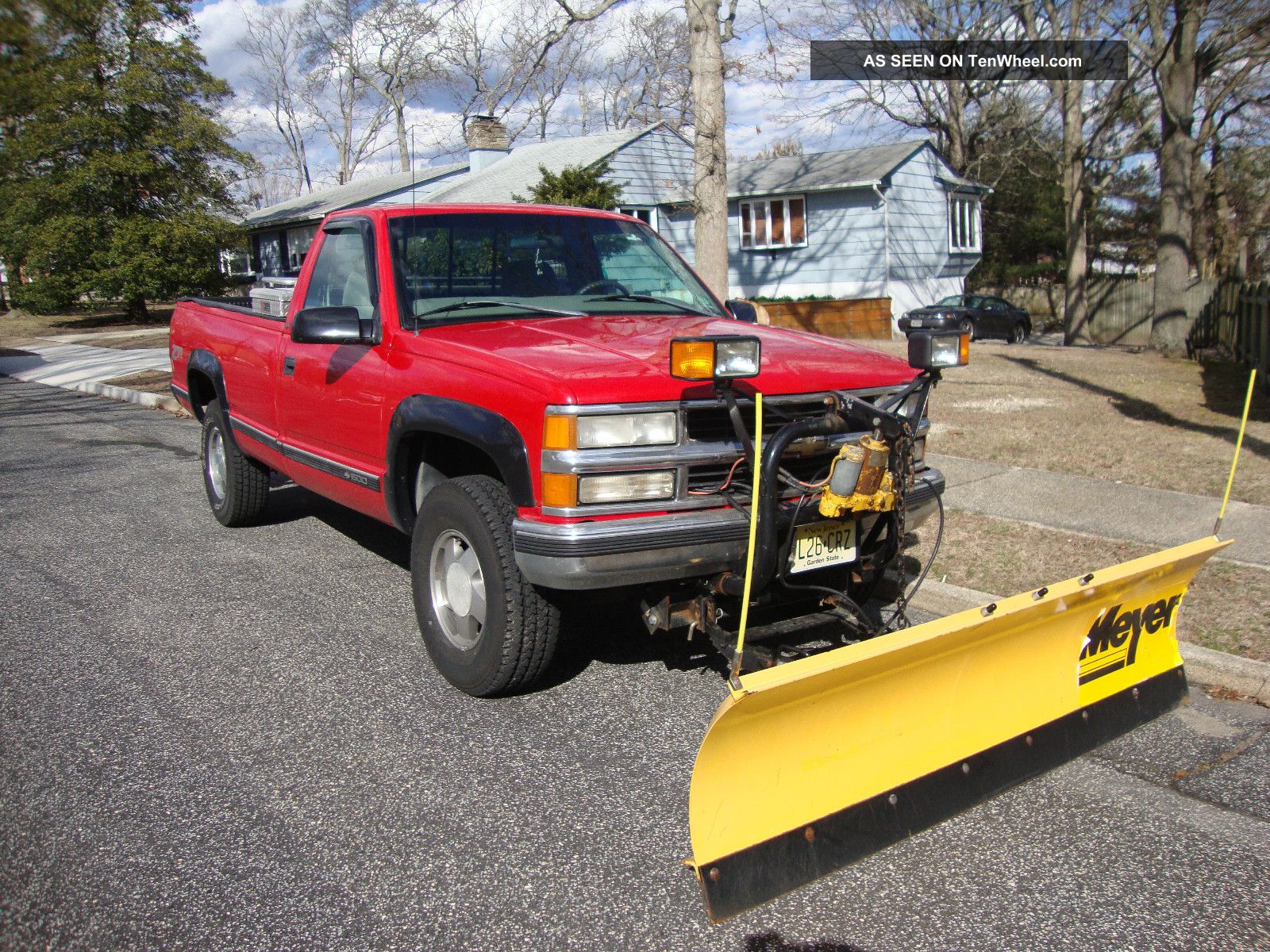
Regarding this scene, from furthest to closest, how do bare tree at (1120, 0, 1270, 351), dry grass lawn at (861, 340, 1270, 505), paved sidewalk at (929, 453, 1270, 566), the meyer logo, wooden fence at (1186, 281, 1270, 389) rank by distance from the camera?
bare tree at (1120, 0, 1270, 351) → wooden fence at (1186, 281, 1270, 389) → dry grass lawn at (861, 340, 1270, 505) → paved sidewalk at (929, 453, 1270, 566) → the meyer logo

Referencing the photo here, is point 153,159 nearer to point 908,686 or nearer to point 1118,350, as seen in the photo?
point 1118,350

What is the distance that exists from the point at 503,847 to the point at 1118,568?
7.37 ft

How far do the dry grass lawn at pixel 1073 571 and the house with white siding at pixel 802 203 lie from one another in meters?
23.1

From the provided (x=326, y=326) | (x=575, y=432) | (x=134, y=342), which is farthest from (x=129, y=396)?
(x=575, y=432)

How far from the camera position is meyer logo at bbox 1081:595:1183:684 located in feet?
11.8

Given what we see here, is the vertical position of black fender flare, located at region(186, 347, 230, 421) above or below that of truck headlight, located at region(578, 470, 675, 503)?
above

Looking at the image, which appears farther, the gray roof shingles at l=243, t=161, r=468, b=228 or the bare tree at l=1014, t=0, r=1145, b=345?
→ the gray roof shingles at l=243, t=161, r=468, b=228

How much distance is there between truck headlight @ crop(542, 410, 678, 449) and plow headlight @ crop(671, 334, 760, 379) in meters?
0.39

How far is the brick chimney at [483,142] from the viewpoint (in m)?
33.6

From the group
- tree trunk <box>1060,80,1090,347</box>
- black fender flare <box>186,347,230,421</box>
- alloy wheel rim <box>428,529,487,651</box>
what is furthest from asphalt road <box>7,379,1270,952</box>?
tree trunk <box>1060,80,1090,347</box>

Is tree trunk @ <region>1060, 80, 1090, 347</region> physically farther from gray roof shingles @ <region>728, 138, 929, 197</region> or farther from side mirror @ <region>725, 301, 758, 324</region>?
side mirror @ <region>725, 301, 758, 324</region>

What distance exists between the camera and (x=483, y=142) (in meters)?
33.6

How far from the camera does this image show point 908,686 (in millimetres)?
3047

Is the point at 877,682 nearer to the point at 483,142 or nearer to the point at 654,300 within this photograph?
the point at 654,300
